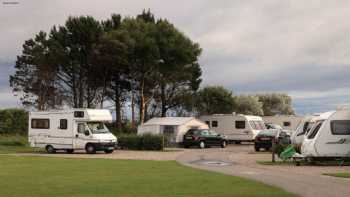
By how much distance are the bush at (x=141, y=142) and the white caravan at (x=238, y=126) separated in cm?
1001

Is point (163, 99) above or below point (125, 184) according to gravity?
above

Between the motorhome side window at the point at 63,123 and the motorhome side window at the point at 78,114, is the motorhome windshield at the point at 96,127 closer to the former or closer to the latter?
the motorhome side window at the point at 78,114

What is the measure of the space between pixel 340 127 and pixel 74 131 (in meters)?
17.1

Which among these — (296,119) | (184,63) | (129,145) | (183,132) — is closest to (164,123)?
(183,132)

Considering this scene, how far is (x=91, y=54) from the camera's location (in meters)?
51.1

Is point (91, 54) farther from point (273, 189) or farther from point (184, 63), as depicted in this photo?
point (273, 189)

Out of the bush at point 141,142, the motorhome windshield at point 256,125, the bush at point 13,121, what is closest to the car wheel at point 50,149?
the bush at point 141,142

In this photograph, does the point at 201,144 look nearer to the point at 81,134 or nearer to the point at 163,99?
the point at 81,134

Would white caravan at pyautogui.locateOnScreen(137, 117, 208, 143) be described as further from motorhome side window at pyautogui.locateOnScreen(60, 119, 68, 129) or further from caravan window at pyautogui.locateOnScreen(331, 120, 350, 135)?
caravan window at pyautogui.locateOnScreen(331, 120, 350, 135)

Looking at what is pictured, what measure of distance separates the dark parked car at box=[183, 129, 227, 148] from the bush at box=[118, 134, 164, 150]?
4025 millimetres

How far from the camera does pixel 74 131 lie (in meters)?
35.9

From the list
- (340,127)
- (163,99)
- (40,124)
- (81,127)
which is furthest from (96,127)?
(163,99)

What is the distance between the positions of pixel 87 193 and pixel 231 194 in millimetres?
3078

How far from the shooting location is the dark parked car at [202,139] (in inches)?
1693
